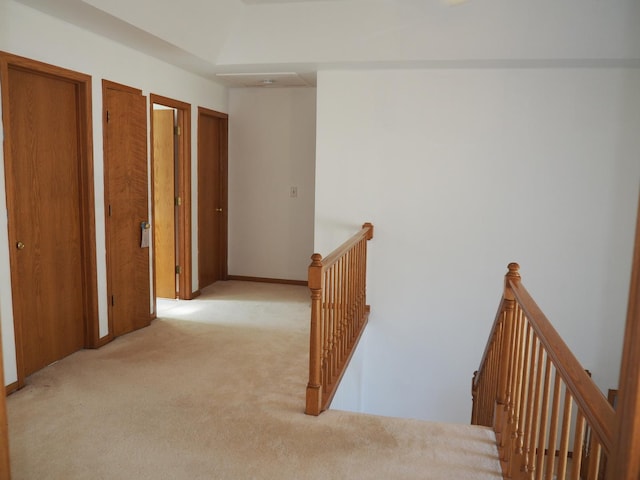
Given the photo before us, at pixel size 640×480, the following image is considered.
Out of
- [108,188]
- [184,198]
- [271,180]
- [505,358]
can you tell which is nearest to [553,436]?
[505,358]

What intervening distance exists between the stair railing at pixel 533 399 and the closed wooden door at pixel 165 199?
3460 mm

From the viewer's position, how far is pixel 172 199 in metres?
5.62

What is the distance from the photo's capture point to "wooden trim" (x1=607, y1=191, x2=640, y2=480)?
100 centimetres

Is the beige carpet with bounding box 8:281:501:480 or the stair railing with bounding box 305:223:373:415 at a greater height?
the stair railing with bounding box 305:223:373:415

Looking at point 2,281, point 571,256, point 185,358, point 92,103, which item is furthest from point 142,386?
point 571,256

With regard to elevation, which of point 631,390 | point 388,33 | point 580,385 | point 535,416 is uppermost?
point 388,33

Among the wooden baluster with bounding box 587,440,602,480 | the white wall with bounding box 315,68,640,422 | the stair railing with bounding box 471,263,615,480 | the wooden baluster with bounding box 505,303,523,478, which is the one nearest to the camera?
the wooden baluster with bounding box 587,440,602,480

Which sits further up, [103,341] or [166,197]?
[166,197]

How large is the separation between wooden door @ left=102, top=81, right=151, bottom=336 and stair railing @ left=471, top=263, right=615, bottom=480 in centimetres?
296

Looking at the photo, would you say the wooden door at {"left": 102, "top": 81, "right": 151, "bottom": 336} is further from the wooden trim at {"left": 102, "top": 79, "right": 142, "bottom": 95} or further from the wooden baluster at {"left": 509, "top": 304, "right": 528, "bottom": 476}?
the wooden baluster at {"left": 509, "top": 304, "right": 528, "bottom": 476}

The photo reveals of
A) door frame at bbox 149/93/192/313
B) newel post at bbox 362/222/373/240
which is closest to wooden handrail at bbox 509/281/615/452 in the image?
newel post at bbox 362/222/373/240

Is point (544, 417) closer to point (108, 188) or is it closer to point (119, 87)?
point (108, 188)

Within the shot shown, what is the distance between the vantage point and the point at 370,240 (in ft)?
17.1

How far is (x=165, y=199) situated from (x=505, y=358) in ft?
13.0
